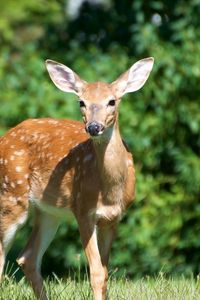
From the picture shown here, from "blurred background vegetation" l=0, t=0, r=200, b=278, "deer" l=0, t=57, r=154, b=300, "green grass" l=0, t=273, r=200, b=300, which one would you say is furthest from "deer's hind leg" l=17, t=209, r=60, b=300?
Answer: "blurred background vegetation" l=0, t=0, r=200, b=278

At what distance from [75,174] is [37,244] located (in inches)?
33.9

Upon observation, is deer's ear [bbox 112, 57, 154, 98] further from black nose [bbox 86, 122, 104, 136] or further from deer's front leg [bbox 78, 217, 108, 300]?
deer's front leg [bbox 78, 217, 108, 300]

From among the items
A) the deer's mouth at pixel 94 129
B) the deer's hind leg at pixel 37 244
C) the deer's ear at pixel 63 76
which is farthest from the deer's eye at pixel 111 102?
the deer's hind leg at pixel 37 244

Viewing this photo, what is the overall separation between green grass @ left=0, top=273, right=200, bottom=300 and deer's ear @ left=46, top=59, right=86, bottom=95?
4.63ft

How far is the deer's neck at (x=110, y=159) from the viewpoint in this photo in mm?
8047

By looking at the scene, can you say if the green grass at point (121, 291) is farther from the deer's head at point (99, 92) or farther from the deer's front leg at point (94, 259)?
the deer's head at point (99, 92)

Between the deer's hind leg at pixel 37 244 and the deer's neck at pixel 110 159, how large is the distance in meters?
1.05

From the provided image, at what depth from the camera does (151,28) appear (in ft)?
37.6

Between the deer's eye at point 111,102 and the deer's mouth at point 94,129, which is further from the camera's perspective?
the deer's eye at point 111,102

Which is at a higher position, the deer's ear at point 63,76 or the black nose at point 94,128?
the deer's ear at point 63,76

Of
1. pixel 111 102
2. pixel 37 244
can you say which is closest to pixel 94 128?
pixel 111 102

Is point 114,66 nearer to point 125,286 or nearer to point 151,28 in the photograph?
point 151,28

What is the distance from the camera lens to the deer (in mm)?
7930

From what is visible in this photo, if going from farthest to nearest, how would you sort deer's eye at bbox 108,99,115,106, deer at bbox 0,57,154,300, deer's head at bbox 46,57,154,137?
deer at bbox 0,57,154,300 → deer's eye at bbox 108,99,115,106 → deer's head at bbox 46,57,154,137
